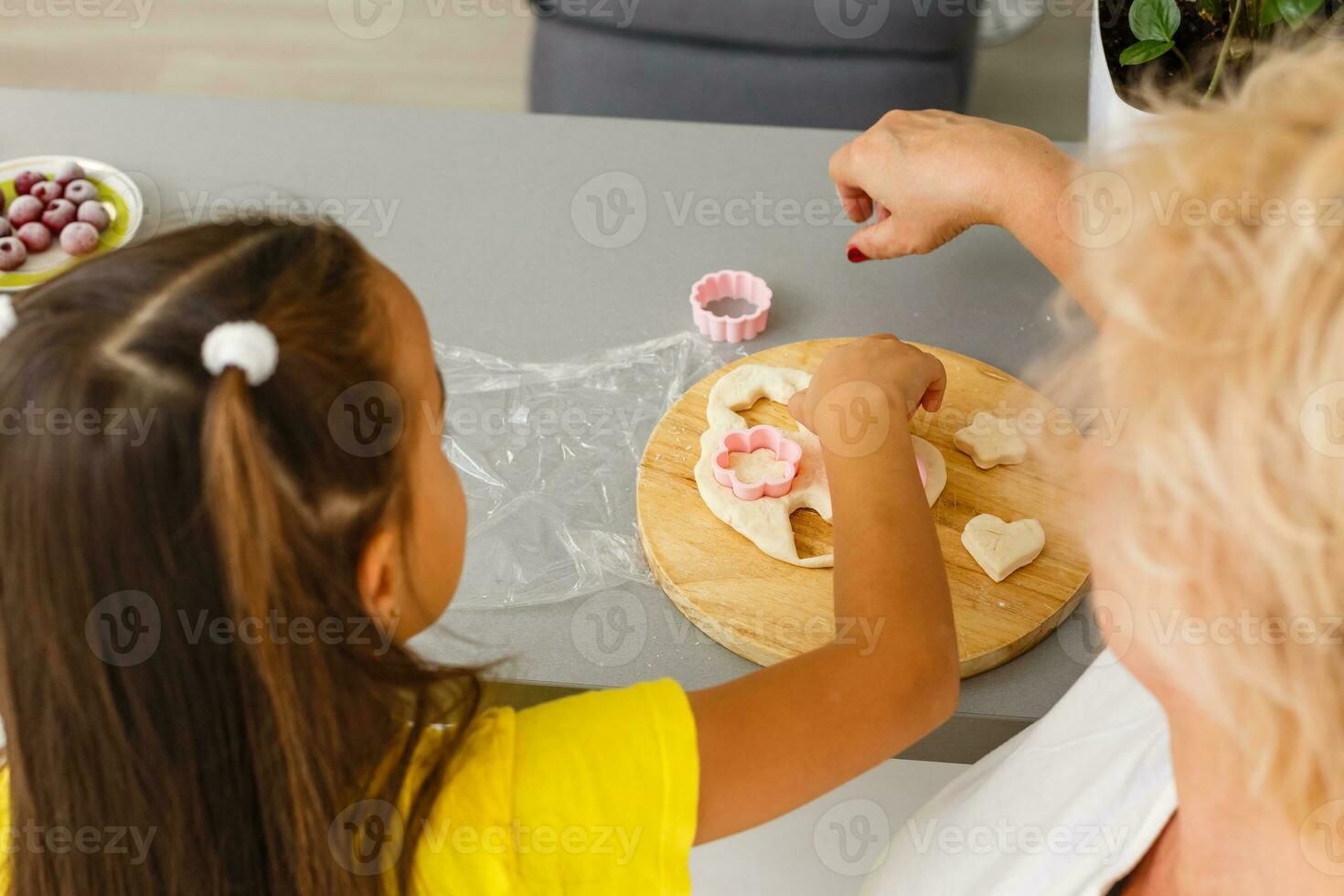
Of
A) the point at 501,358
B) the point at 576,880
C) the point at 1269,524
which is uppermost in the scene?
the point at 1269,524

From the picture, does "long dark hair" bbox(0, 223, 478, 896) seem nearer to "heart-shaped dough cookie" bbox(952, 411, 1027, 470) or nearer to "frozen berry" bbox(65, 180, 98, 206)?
"heart-shaped dough cookie" bbox(952, 411, 1027, 470)

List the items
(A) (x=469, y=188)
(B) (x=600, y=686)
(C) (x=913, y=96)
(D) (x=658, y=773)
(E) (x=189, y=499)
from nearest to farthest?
(E) (x=189, y=499)
(D) (x=658, y=773)
(B) (x=600, y=686)
(A) (x=469, y=188)
(C) (x=913, y=96)

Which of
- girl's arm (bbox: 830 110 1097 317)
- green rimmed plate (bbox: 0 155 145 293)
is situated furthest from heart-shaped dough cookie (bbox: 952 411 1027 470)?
green rimmed plate (bbox: 0 155 145 293)

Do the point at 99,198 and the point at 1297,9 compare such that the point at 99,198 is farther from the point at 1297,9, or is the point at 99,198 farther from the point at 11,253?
the point at 1297,9

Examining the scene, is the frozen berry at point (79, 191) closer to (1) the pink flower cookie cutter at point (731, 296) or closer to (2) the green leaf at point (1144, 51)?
(1) the pink flower cookie cutter at point (731, 296)

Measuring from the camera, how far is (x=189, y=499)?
0.56 m

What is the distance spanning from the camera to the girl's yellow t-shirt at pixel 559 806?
70 centimetres

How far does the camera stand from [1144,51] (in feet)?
3.53

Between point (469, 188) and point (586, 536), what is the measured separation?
49 centimetres

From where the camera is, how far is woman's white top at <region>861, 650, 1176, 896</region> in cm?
74

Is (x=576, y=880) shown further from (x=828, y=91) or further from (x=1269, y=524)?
(x=828, y=91)

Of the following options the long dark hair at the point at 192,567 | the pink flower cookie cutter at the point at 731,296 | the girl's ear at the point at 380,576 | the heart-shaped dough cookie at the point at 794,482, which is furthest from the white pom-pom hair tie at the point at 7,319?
the pink flower cookie cutter at the point at 731,296

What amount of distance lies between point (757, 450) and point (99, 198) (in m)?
0.76

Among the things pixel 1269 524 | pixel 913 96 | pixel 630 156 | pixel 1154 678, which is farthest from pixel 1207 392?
pixel 913 96
